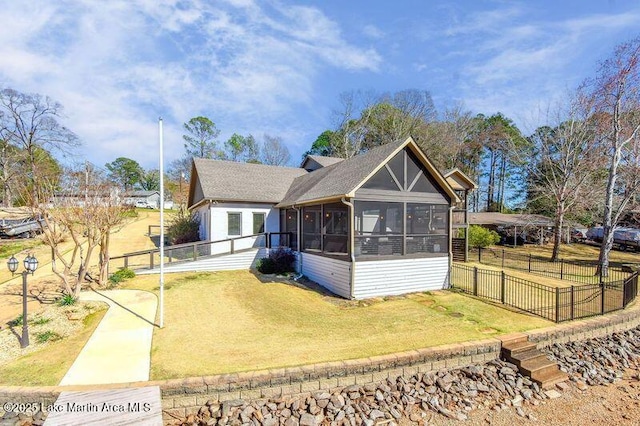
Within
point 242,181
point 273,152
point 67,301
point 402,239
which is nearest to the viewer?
point 67,301

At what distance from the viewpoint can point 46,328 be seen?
25.2 feet

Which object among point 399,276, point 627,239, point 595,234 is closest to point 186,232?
point 399,276

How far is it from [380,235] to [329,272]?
100 inches

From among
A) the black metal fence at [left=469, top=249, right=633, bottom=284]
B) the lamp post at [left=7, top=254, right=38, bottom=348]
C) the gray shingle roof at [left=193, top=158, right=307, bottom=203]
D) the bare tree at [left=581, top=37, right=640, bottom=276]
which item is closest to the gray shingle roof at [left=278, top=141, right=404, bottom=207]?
the gray shingle roof at [left=193, top=158, right=307, bottom=203]

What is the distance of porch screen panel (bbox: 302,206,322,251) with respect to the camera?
13.5 meters

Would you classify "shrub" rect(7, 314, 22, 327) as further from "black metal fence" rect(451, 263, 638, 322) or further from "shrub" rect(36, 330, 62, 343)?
"black metal fence" rect(451, 263, 638, 322)

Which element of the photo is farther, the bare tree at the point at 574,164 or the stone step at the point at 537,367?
the bare tree at the point at 574,164

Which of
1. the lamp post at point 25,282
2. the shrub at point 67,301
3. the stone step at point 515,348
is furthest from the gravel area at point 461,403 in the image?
the shrub at point 67,301

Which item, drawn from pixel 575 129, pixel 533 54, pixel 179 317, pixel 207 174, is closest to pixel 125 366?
pixel 179 317

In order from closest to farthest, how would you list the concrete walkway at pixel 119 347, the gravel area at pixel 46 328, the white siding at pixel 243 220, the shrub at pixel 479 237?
the concrete walkway at pixel 119 347 → the gravel area at pixel 46 328 → the white siding at pixel 243 220 → the shrub at pixel 479 237

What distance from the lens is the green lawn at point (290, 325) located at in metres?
6.45

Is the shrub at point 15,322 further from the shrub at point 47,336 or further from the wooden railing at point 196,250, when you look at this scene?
the wooden railing at point 196,250

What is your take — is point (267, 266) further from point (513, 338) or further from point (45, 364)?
point (513, 338)

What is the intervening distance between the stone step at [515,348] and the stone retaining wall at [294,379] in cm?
17
